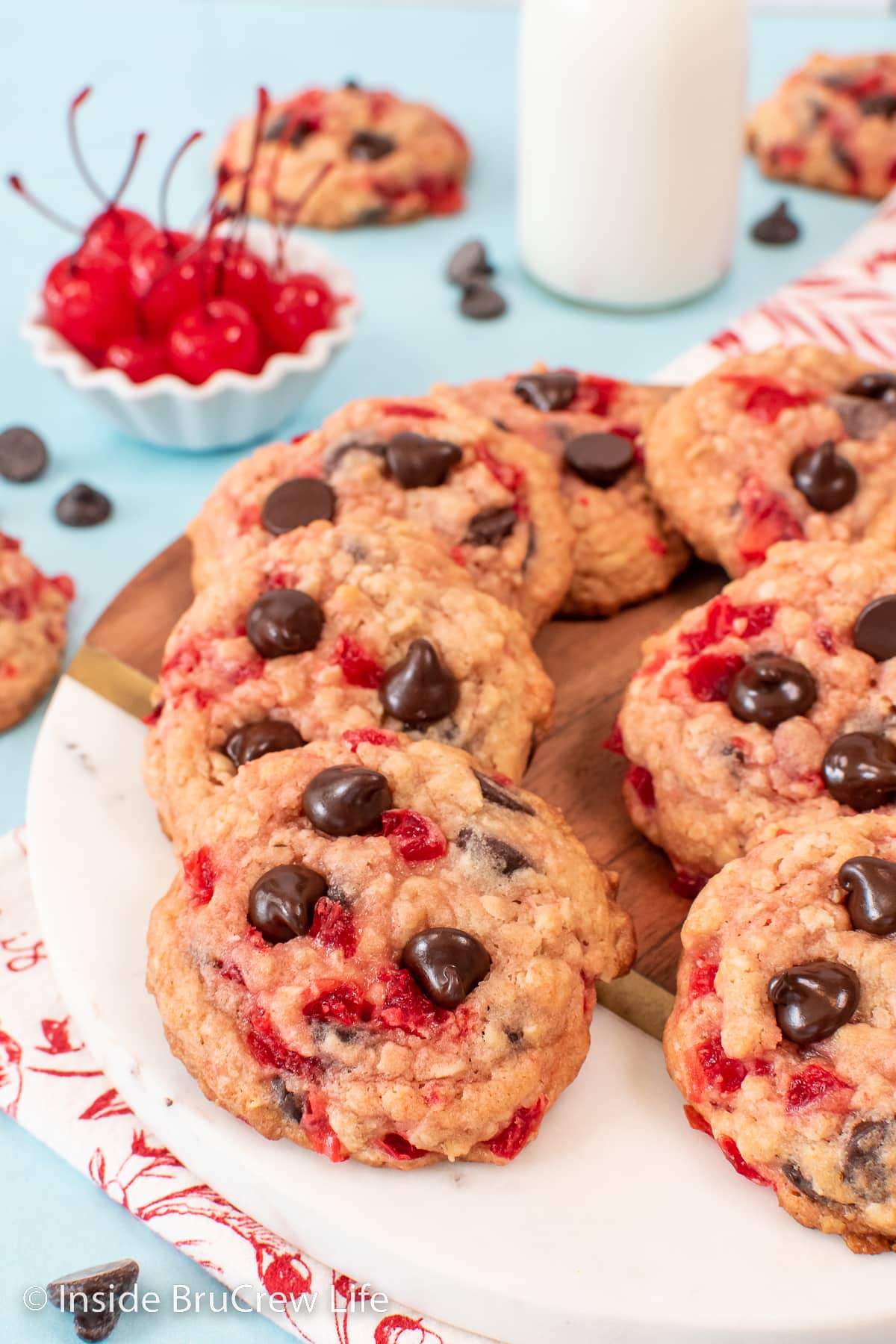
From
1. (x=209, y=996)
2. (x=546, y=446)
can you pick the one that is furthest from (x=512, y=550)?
(x=209, y=996)

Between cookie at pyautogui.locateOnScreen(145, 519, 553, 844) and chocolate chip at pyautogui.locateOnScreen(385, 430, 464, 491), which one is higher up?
chocolate chip at pyautogui.locateOnScreen(385, 430, 464, 491)

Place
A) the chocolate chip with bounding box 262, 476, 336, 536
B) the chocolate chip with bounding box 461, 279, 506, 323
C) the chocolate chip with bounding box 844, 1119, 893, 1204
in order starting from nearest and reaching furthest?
the chocolate chip with bounding box 844, 1119, 893, 1204, the chocolate chip with bounding box 262, 476, 336, 536, the chocolate chip with bounding box 461, 279, 506, 323

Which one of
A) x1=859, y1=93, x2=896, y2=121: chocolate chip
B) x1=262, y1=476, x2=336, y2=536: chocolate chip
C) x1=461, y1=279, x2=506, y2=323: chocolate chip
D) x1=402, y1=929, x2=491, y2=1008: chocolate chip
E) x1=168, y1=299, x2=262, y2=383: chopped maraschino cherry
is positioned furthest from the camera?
x1=859, y1=93, x2=896, y2=121: chocolate chip

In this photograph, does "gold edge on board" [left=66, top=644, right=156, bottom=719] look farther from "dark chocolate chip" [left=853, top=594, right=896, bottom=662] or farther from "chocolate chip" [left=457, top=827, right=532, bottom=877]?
"dark chocolate chip" [left=853, top=594, right=896, bottom=662]

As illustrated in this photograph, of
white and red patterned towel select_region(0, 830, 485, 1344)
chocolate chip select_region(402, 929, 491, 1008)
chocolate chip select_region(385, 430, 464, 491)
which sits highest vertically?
chocolate chip select_region(385, 430, 464, 491)

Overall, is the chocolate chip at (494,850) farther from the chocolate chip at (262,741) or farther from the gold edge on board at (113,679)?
the gold edge on board at (113,679)

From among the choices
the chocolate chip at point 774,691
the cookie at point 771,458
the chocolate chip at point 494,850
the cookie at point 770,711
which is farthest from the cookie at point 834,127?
the chocolate chip at point 494,850

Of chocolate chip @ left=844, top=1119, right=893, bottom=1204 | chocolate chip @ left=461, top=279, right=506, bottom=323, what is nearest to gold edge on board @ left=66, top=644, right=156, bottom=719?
chocolate chip @ left=844, top=1119, right=893, bottom=1204

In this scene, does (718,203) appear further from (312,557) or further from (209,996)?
(209,996)

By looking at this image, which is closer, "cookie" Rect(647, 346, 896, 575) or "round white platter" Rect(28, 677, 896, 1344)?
"round white platter" Rect(28, 677, 896, 1344)
